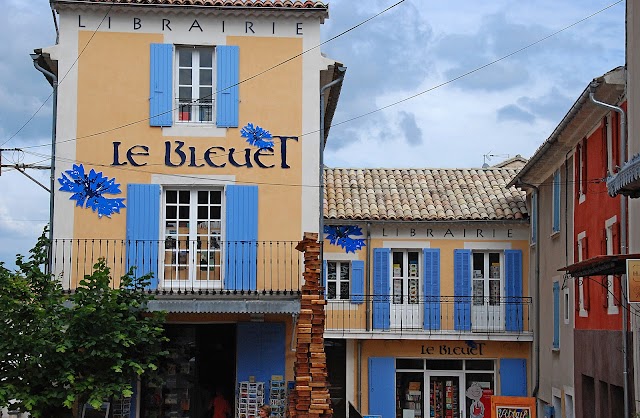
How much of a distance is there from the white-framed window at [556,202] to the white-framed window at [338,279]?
221 inches

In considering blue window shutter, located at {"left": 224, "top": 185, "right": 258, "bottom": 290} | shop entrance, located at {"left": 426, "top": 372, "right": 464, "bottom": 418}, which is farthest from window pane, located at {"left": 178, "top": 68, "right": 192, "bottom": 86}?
shop entrance, located at {"left": 426, "top": 372, "right": 464, "bottom": 418}

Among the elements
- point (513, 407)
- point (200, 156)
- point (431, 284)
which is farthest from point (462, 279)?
point (200, 156)

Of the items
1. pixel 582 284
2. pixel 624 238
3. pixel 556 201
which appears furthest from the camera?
pixel 556 201

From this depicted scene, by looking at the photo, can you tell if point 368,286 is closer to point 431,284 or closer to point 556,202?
point 431,284

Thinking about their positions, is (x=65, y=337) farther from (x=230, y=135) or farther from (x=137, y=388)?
(x=230, y=135)

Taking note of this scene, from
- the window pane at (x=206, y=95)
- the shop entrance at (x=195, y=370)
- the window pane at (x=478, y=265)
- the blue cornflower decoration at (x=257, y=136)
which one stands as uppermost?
the window pane at (x=206, y=95)

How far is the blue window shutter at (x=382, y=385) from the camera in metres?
26.6

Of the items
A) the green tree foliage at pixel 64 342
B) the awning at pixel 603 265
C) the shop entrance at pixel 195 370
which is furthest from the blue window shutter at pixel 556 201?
the green tree foliage at pixel 64 342

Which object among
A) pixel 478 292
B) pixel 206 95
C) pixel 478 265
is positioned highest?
pixel 206 95

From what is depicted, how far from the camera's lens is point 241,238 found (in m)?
19.5

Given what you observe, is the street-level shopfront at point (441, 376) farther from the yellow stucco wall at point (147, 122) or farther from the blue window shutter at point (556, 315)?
the yellow stucco wall at point (147, 122)

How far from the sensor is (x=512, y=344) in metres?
26.6

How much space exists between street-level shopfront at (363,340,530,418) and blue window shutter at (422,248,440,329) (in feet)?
2.57

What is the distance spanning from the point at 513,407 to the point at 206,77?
9154 millimetres
